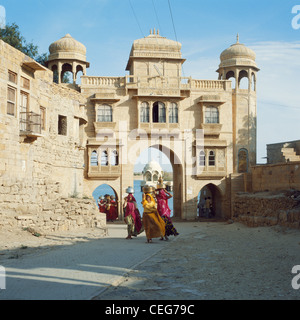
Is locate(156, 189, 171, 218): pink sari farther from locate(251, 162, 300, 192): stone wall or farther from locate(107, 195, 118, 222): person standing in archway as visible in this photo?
locate(107, 195, 118, 222): person standing in archway

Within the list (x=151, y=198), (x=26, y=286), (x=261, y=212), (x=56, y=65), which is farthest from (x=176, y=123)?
(x=26, y=286)

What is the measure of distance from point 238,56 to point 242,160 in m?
7.98

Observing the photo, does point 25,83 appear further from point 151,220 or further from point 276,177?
point 276,177

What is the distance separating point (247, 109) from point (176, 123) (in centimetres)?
564

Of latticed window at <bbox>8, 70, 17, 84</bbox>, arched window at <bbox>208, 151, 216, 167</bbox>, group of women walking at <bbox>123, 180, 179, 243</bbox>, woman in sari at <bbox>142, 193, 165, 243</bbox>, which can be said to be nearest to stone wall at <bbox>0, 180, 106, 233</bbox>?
group of women walking at <bbox>123, 180, 179, 243</bbox>

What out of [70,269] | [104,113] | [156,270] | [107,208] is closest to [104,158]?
[104,113]

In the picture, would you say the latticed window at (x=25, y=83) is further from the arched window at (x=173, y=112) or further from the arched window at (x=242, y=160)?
the arched window at (x=242, y=160)

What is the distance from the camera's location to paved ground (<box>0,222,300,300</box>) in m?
6.41

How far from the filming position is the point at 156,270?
28.0 ft

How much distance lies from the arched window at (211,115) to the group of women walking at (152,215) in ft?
55.4

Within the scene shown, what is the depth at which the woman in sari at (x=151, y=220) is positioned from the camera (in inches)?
520

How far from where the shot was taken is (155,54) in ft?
98.9
